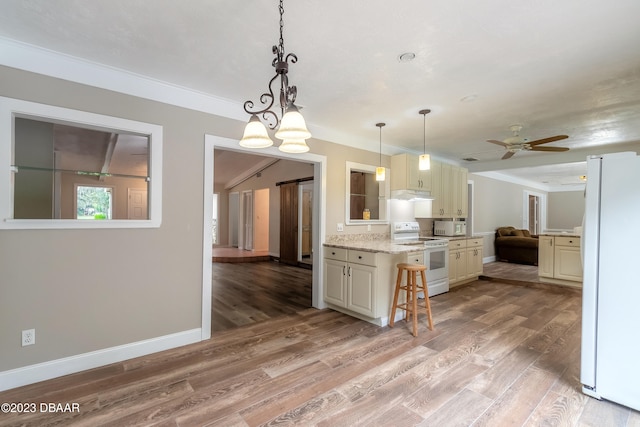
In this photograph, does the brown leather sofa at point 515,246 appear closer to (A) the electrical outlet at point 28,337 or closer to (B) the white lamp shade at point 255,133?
(B) the white lamp shade at point 255,133

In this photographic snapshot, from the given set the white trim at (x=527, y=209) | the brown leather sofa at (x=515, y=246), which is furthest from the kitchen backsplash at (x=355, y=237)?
the white trim at (x=527, y=209)

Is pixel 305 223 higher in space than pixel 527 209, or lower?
lower

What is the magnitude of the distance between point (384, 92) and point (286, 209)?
198 inches

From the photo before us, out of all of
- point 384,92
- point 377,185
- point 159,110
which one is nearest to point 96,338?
point 159,110

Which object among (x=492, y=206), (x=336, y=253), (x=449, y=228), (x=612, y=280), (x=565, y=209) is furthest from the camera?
(x=565, y=209)

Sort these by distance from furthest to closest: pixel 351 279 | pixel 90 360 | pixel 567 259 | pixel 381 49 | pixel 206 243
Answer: pixel 567 259 → pixel 351 279 → pixel 206 243 → pixel 90 360 → pixel 381 49

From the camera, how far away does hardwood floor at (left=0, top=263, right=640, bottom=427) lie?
1.86 m

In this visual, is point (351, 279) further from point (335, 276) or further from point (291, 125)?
point (291, 125)

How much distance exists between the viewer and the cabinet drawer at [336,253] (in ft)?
12.4

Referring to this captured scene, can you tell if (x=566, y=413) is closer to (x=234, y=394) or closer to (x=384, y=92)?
(x=234, y=394)

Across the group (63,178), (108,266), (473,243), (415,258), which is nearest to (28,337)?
(108,266)

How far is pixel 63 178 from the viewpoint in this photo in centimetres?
253

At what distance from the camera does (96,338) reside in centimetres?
246

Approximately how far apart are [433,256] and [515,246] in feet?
14.7
